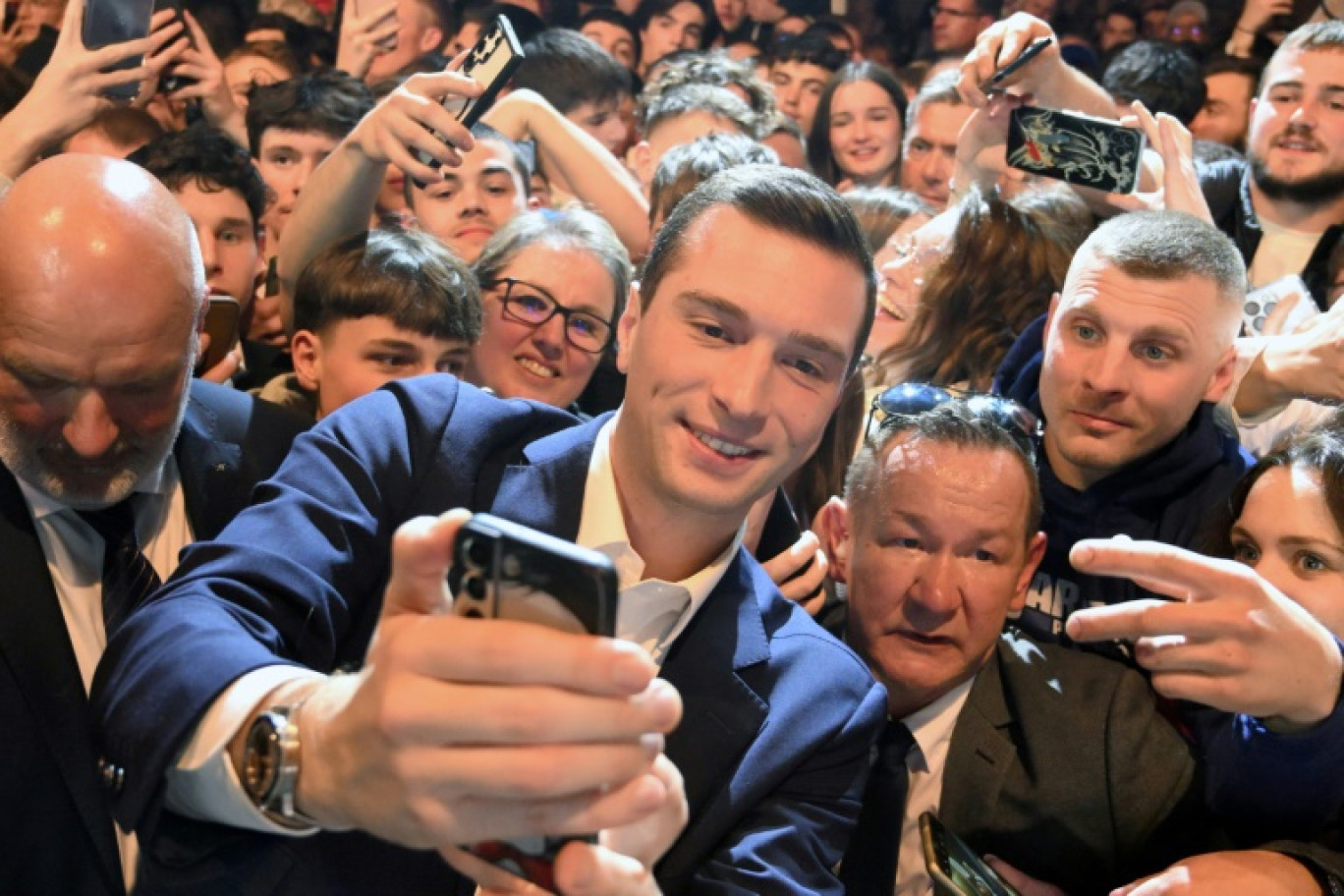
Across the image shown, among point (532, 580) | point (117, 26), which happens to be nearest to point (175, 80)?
point (117, 26)

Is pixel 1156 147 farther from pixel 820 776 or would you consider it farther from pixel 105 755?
pixel 105 755

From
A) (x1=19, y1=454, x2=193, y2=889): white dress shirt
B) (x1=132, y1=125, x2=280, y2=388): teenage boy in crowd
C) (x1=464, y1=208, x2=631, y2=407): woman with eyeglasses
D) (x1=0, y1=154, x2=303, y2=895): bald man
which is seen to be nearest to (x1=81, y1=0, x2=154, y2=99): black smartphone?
(x1=132, y1=125, x2=280, y2=388): teenage boy in crowd

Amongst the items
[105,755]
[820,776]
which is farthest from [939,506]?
[105,755]

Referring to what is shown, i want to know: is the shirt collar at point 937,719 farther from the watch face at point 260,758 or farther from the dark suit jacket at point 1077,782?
the watch face at point 260,758

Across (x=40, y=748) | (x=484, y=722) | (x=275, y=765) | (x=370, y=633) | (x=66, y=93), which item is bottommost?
(x=40, y=748)

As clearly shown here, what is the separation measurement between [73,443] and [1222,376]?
2214 mm

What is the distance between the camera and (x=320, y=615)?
1.74m

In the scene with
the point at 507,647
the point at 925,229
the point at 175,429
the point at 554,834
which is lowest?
the point at 925,229

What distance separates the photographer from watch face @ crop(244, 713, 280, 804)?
1.32m

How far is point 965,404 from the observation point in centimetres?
261

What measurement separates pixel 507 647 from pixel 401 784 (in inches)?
6.3

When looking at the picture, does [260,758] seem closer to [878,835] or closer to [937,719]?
[878,835]

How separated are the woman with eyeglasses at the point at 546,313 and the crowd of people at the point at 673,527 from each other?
0.01 metres

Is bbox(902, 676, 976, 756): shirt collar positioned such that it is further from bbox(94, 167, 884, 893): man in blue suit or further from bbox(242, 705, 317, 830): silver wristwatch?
bbox(242, 705, 317, 830): silver wristwatch
